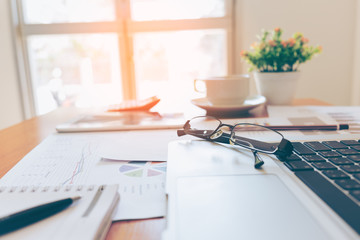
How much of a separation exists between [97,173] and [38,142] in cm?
28

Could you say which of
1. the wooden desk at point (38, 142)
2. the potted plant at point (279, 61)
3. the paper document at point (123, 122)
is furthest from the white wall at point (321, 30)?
the paper document at point (123, 122)

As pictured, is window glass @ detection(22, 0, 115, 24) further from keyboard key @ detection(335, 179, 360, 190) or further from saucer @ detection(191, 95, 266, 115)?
keyboard key @ detection(335, 179, 360, 190)

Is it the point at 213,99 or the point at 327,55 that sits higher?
the point at 327,55

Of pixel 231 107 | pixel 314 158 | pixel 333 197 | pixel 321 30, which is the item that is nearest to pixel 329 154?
pixel 314 158

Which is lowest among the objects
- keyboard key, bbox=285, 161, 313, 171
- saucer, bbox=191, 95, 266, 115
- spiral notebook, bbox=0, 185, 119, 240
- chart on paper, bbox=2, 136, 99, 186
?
chart on paper, bbox=2, 136, 99, 186

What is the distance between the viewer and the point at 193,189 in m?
0.32

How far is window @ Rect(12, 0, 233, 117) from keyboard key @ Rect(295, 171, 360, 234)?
1616 millimetres

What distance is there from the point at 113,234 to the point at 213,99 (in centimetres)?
58

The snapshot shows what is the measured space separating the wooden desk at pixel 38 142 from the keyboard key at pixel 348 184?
0.61 feet

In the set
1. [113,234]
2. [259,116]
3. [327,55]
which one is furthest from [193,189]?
[327,55]

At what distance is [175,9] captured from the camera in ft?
6.53

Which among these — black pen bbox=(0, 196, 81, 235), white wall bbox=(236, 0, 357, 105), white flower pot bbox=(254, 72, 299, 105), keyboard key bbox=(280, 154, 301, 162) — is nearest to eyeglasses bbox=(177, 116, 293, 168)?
keyboard key bbox=(280, 154, 301, 162)

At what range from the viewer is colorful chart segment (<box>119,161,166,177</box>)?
439mm

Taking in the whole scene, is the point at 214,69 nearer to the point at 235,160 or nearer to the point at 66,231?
the point at 235,160
